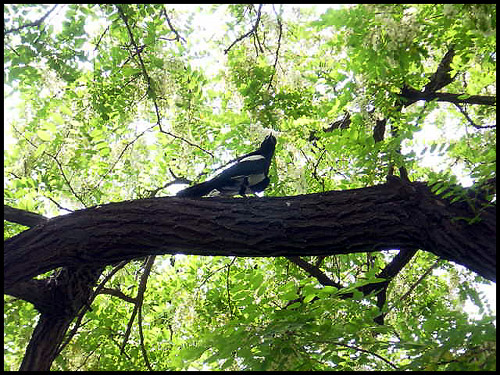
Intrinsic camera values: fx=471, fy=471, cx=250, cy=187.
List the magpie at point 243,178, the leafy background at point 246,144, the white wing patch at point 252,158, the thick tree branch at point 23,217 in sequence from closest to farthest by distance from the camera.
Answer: the leafy background at point 246,144 < the thick tree branch at point 23,217 < the magpie at point 243,178 < the white wing patch at point 252,158

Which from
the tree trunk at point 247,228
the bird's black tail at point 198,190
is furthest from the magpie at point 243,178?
the tree trunk at point 247,228

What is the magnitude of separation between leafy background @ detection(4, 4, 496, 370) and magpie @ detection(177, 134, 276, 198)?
1.15 feet

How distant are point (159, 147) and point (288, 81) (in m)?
1.74

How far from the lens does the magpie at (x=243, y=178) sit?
11.6 ft

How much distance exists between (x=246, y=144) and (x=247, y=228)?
7.47 ft

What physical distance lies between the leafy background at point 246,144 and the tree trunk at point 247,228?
22 cm

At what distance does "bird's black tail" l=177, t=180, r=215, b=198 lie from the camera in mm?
3383

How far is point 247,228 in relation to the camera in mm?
2715

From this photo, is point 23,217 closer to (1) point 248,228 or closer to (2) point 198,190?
(2) point 198,190

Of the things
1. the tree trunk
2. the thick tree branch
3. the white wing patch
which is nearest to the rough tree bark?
the tree trunk

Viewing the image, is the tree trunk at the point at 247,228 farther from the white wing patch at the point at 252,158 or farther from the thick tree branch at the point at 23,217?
the white wing patch at the point at 252,158

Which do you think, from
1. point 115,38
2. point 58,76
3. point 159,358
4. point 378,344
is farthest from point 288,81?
point 159,358

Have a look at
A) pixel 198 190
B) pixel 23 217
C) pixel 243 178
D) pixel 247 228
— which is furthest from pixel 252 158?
pixel 23 217

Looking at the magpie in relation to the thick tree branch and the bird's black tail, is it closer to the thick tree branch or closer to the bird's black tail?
the bird's black tail
